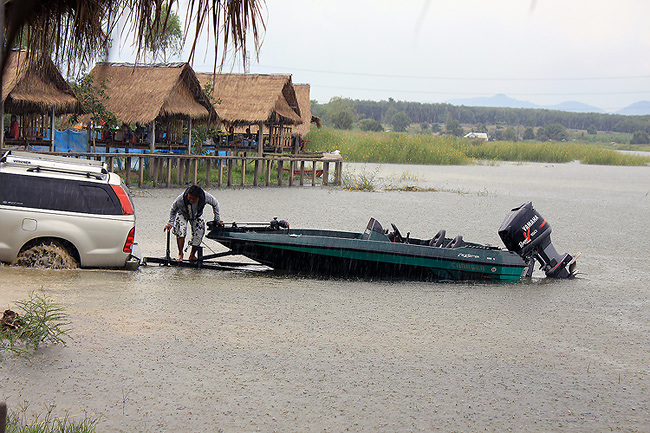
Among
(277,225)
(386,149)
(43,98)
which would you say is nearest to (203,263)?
(277,225)

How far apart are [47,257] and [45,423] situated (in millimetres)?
5528

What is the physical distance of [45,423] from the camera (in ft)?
14.5

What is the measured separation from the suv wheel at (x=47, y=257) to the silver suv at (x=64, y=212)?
2 centimetres

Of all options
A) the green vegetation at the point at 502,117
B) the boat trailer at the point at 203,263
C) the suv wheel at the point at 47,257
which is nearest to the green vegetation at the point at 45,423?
the suv wheel at the point at 47,257

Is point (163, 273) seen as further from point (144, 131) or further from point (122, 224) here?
point (144, 131)

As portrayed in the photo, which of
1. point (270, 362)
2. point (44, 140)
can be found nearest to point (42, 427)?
point (270, 362)

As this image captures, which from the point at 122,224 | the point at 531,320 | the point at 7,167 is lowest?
the point at 531,320

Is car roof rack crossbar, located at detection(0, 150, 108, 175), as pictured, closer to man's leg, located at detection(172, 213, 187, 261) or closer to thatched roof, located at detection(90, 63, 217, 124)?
man's leg, located at detection(172, 213, 187, 261)

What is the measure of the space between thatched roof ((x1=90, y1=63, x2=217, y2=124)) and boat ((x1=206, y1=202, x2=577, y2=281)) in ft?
49.3

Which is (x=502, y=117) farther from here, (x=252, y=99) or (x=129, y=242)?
(x=129, y=242)

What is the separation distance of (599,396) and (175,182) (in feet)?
78.1

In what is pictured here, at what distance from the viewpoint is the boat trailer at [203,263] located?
1107 cm

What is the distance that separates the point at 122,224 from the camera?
964cm

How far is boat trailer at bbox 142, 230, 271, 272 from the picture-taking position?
11.1 metres
